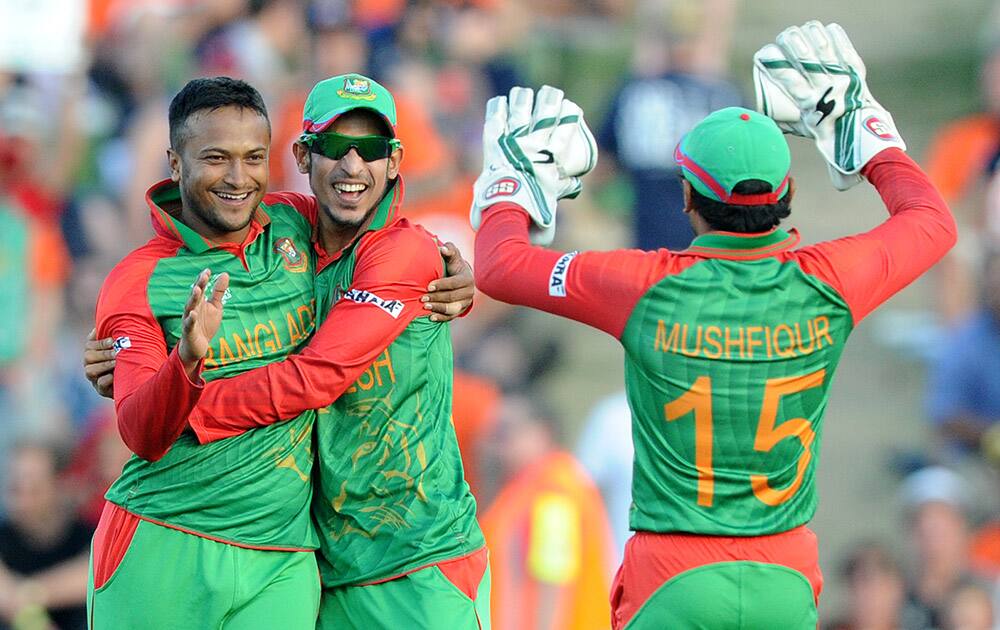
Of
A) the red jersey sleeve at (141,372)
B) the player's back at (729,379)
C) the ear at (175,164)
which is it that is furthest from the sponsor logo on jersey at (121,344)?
the player's back at (729,379)

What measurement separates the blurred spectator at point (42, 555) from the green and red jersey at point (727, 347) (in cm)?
466

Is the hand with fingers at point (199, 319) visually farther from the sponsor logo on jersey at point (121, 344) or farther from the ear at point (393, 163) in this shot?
the ear at point (393, 163)

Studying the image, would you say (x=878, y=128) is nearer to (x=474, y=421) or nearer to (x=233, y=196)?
(x=233, y=196)

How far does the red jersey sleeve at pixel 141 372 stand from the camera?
11.3ft

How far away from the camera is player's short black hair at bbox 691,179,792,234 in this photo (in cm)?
379

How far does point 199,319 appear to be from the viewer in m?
3.38

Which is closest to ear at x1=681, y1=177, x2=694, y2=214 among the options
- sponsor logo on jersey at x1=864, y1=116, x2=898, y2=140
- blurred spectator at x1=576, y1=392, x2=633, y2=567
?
sponsor logo on jersey at x1=864, y1=116, x2=898, y2=140

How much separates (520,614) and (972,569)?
7.65 feet

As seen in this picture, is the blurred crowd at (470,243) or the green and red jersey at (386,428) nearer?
the green and red jersey at (386,428)

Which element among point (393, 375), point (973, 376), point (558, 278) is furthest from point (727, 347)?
point (973, 376)

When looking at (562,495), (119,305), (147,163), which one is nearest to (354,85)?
(119,305)

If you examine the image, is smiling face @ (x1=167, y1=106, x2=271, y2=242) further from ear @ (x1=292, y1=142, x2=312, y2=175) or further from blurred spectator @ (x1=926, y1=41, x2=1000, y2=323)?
blurred spectator @ (x1=926, y1=41, x2=1000, y2=323)

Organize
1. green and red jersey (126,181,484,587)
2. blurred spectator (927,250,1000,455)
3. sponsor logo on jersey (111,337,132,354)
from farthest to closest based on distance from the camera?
blurred spectator (927,250,1000,455) → green and red jersey (126,181,484,587) → sponsor logo on jersey (111,337,132,354)

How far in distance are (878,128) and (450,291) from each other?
1.29 meters
